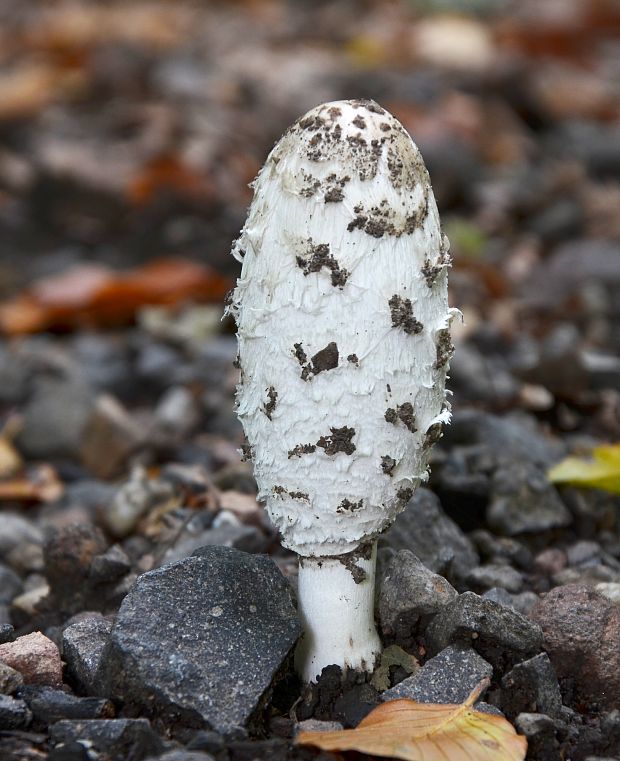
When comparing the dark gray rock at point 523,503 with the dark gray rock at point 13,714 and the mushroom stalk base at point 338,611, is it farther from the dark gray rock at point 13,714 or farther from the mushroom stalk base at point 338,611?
the dark gray rock at point 13,714

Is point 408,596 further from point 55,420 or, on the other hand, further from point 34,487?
point 55,420

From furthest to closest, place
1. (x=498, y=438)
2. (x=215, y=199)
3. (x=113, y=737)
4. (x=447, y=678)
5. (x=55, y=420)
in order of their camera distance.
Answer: (x=215, y=199) < (x=55, y=420) < (x=498, y=438) < (x=447, y=678) < (x=113, y=737)

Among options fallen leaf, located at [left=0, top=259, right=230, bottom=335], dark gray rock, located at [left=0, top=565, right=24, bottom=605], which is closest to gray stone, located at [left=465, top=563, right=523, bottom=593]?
dark gray rock, located at [left=0, top=565, right=24, bottom=605]

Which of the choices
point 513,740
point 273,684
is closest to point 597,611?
point 513,740

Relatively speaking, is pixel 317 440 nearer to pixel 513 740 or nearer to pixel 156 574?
pixel 156 574

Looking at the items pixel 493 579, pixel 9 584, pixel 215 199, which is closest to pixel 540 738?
pixel 493 579

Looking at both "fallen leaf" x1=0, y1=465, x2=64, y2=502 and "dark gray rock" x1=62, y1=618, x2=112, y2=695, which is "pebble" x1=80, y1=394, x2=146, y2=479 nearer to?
"fallen leaf" x1=0, y1=465, x2=64, y2=502
